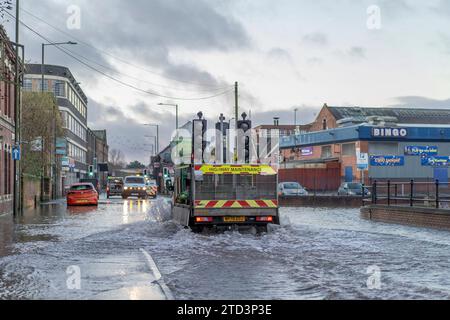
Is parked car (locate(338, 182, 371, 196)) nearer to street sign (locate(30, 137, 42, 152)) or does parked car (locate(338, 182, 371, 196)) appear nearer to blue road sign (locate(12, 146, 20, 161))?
street sign (locate(30, 137, 42, 152))

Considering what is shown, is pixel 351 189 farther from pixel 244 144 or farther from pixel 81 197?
pixel 244 144

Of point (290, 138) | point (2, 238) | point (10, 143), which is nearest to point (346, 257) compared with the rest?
point (2, 238)

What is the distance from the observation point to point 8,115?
3588 centimetres

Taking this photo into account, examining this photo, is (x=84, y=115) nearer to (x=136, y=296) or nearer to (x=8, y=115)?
(x=8, y=115)

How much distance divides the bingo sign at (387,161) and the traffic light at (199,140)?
44.9m

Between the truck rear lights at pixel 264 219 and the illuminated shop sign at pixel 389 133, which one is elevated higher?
the illuminated shop sign at pixel 389 133

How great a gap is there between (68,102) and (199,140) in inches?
2882

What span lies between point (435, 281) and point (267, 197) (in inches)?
337

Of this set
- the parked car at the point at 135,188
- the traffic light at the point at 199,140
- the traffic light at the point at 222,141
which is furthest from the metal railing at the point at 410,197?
the parked car at the point at 135,188


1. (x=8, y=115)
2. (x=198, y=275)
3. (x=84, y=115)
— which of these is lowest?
(x=198, y=275)

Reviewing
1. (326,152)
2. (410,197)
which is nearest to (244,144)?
(410,197)

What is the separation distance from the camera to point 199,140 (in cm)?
1911

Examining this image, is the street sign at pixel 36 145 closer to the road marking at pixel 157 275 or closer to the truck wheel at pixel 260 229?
the truck wheel at pixel 260 229

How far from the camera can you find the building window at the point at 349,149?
64912 millimetres
